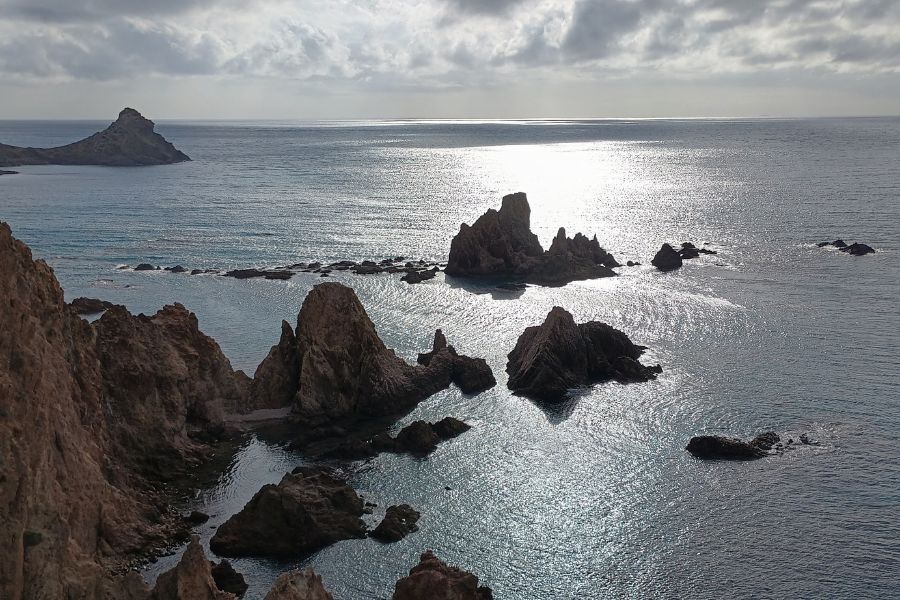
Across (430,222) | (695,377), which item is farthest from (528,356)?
(430,222)

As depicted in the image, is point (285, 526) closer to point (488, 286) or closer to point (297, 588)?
point (297, 588)

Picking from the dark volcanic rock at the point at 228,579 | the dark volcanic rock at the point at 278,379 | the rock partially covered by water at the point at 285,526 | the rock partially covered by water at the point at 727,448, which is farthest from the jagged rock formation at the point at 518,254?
the dark volcanic rock at the point at 228,579

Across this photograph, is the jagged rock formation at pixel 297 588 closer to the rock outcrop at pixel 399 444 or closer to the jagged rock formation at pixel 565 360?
the rock outcrop at pixel 399 444

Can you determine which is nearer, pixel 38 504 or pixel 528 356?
pixel 38 504

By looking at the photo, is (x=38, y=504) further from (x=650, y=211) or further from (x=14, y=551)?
(x=650, y=211)

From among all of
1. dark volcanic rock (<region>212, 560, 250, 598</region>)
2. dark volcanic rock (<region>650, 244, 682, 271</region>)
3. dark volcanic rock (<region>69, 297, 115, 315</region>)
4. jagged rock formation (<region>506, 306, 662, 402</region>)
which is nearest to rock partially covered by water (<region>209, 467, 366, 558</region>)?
dark volcanic rock (<region>212, 560, 250, 598</region>)

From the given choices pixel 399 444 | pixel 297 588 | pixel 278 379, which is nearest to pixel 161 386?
pixel 278 379

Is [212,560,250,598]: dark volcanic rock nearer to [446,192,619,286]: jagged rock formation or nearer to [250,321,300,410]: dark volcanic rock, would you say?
[250,321,300,410]: dark volcanic rock
